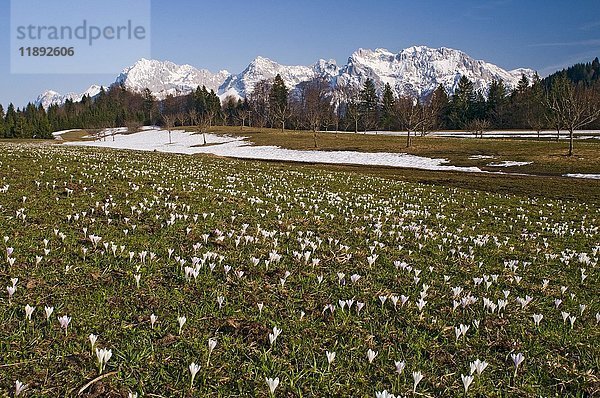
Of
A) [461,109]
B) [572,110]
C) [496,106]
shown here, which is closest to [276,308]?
[572,110]

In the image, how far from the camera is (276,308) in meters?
5.38

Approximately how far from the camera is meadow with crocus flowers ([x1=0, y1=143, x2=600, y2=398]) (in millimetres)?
3859

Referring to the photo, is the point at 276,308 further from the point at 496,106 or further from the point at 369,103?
the point at 496,106

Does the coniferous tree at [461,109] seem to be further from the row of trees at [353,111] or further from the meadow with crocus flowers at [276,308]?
the meadow with crocus flowers at [276,308]

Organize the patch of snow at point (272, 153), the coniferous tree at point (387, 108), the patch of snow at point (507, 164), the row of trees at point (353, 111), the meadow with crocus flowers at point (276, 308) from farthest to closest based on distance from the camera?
the coniferous tree at point (387, 108) → the row of trees at point (353, 111) → the patch of snow at point (272, 153) → the patch of snow at point (507, 164) → the meadow with crocus flowers at point (276, 308)

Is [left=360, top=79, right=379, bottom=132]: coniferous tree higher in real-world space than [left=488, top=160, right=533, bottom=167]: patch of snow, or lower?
higher

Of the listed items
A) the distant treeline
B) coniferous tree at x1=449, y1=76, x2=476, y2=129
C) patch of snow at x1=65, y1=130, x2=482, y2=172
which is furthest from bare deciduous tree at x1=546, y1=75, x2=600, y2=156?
coniferous tree at x1=449, y1=76, x2=476, y2=129

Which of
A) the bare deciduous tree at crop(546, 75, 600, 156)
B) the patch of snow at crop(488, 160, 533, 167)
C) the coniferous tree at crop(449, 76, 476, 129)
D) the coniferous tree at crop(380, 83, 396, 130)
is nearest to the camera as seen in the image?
the patch of snow at crop(488, 160, 533, 167)

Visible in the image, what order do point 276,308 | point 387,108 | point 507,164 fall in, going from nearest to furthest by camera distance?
point 276,308 < point 507,164 < point 387,108

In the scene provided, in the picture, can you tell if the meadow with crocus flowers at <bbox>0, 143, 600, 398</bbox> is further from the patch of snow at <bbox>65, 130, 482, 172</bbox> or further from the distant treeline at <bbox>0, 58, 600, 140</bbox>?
the distant treeline at <bbox>0, 58, 600, 140</bbox>

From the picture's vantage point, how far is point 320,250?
813 cm

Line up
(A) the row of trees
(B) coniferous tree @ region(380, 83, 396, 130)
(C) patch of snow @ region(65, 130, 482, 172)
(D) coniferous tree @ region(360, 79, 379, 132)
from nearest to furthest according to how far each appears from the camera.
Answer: (C) patch of snow @ region(65, 130, 482, 172) → (A) the row of trees → (B) coniferous tree @ region(380, 83, 396, 130) → (D) coniferous tree @ region(360, 79, 379, 132)

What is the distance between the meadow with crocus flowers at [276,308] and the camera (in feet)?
12.7

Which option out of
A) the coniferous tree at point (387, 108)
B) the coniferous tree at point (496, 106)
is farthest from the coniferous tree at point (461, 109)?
the coniferous tree at point (387, 108)
